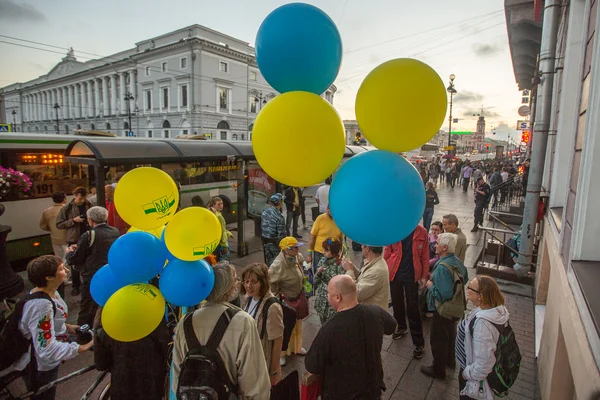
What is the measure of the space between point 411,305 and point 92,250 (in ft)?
13.6

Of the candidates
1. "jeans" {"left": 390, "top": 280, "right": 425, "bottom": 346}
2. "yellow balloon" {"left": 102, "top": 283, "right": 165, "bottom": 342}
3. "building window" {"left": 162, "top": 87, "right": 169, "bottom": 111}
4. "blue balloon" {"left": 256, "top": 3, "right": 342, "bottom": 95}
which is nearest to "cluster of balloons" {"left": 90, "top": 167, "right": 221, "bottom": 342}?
"yellow balloon" {"left": 102, "top": 283, "right": 165, "bottom": 342}

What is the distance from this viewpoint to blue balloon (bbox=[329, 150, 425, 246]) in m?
2.11

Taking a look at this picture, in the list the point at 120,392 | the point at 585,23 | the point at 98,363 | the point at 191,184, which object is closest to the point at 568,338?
the point at 585,23

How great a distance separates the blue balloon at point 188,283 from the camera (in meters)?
2.32

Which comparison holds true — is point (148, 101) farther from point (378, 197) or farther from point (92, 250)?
point (378, 197)

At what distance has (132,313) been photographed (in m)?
2.26

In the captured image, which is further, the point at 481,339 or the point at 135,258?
the point at 481,339

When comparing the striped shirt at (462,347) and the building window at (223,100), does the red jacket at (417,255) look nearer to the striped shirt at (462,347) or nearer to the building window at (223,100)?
the striped shirt at (462,347)

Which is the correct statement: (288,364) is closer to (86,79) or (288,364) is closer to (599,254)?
(599,254)

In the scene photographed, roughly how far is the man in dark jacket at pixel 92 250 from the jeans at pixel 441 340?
4063 mm

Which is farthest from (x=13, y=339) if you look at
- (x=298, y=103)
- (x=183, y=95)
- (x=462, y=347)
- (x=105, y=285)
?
(x=183, y=95)

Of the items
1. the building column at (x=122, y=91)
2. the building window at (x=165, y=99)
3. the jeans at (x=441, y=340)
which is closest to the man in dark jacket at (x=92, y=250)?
the jeans at (x=441, y=340)

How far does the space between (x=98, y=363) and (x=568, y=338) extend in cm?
347

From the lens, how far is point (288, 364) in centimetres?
402
